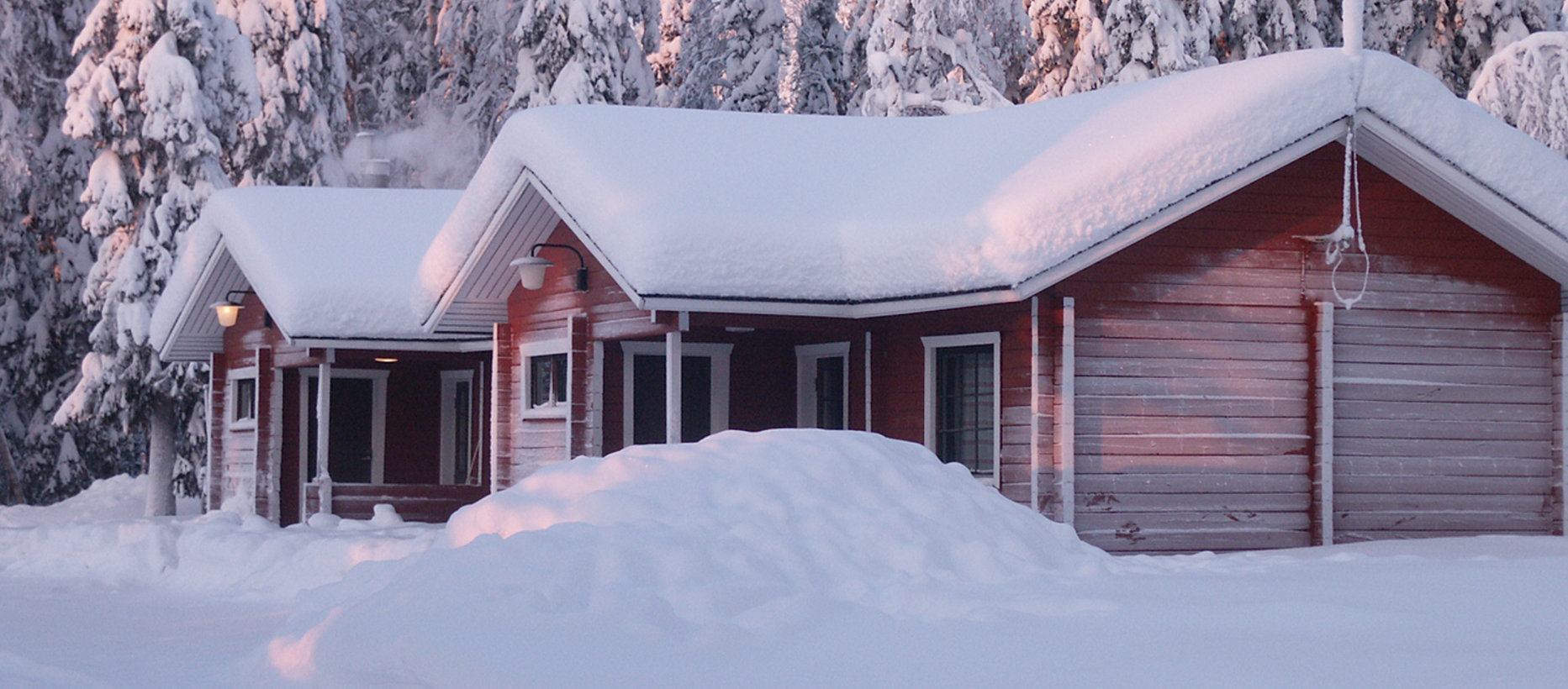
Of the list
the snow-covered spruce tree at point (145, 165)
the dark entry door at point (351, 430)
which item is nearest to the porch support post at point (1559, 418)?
the dark entry door at point (351, 430)

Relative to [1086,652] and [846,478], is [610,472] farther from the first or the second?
[1086,652]

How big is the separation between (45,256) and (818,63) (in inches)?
639

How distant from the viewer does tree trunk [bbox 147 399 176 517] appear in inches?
1030

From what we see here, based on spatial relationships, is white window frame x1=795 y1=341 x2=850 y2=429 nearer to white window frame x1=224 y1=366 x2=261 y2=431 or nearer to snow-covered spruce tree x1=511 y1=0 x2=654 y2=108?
white window frame x1=224 y1=366 x2=261 y2=431

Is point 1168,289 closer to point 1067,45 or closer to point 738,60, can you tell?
point 1067,45

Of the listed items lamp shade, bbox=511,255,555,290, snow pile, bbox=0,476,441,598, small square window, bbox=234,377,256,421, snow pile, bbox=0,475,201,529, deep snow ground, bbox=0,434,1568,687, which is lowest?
snow pile, bbox=0,475,201,529

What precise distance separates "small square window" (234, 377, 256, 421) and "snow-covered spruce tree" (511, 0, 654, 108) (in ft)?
27.1

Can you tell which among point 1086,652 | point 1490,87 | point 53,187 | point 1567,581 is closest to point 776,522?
point 1086,652

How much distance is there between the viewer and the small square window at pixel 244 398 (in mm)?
23844

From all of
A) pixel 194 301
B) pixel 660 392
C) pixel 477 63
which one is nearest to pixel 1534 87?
pixel 660 392

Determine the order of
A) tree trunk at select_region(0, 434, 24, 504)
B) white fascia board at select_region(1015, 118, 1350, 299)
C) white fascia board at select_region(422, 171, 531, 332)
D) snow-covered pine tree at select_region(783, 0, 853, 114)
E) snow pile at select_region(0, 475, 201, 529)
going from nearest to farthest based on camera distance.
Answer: white fascia board at select_region(1015, 118, 1350, 299) < white fascia board at select_region(422, 171, 531, 332) < snow pile at select_region(0, 475, 201, 529) < tree trunk at select_region(0, 434, 24, 504) < snow-covered pine tree at select_region(783, 0, 853, 114)

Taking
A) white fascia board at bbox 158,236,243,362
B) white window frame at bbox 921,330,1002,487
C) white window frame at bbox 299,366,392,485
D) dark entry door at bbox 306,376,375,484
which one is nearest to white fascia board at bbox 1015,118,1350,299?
white window frame at bbox 921,330,1002,487

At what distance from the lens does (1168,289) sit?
13773 millimetres

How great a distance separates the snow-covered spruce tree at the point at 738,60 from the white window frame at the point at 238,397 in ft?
46.7
